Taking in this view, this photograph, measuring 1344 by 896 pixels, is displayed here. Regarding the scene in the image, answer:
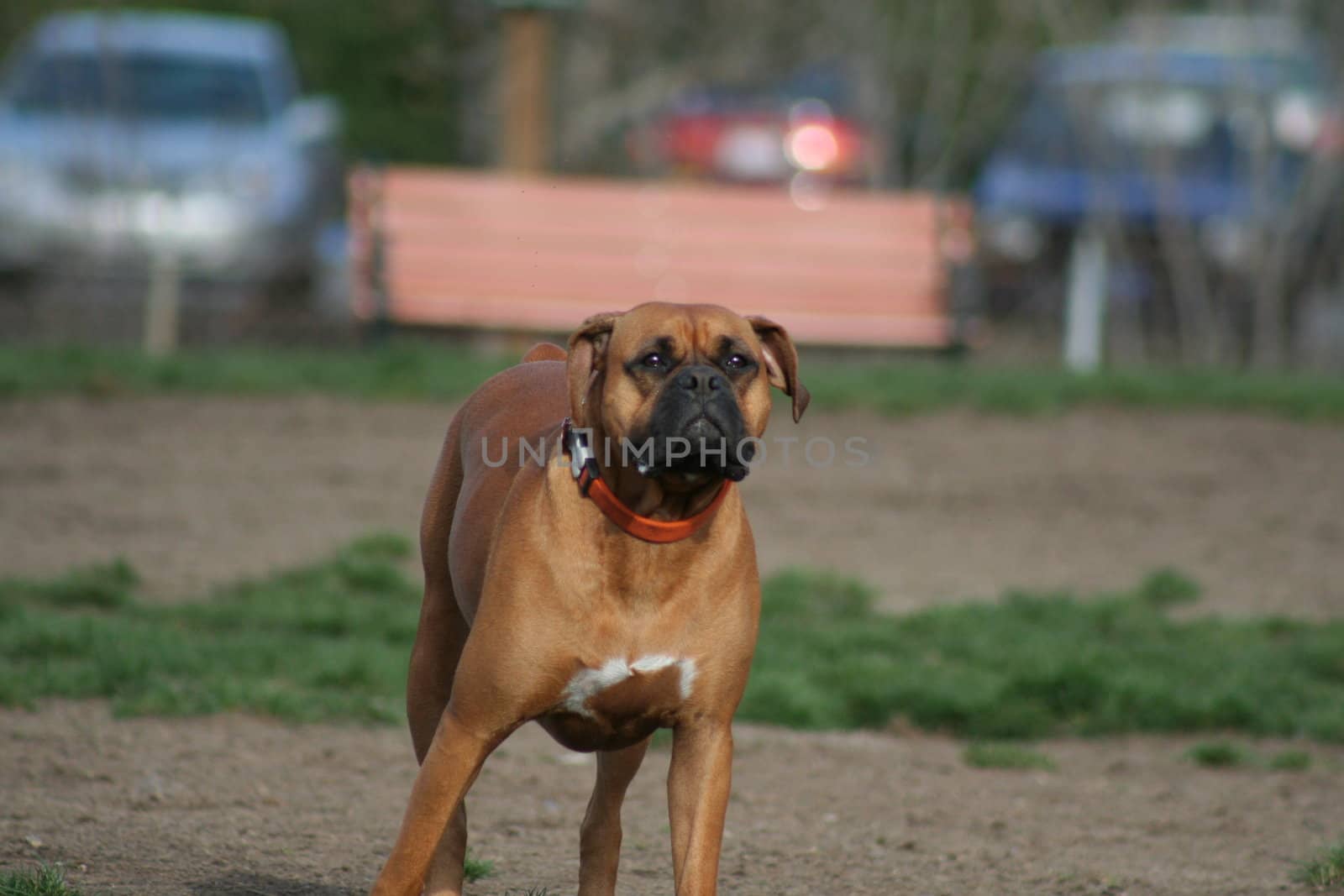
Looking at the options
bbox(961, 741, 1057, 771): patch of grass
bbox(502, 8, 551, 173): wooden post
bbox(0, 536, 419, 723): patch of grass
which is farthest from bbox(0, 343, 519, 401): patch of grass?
bbox(961, 741, 1057, 771): patch of grass

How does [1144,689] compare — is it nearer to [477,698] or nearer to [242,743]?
[242,743]

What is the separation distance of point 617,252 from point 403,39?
6.74 metres

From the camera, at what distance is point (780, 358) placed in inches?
168

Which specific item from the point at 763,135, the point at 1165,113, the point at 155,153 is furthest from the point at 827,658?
the point at 763,135

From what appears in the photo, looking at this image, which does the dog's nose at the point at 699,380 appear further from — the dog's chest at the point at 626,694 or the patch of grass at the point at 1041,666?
the patch of grass at the point at 1041,666

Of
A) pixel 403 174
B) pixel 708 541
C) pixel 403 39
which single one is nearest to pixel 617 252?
pixel 403 174

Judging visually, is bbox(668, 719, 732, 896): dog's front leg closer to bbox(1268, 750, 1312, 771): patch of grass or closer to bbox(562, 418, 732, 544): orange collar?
bbox(562, 418, 732, 544): orange collar

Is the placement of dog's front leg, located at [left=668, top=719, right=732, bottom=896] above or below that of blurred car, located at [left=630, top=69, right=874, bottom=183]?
below

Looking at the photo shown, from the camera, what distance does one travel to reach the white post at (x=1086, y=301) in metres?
14.1

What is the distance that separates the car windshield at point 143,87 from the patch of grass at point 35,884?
401 inches

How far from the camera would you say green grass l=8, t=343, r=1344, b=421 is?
12.1 m

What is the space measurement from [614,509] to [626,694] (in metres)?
0.39

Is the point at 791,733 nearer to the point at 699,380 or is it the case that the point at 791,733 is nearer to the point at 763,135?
the point at 699,380

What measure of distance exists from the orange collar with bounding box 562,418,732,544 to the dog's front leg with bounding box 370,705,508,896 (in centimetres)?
54
